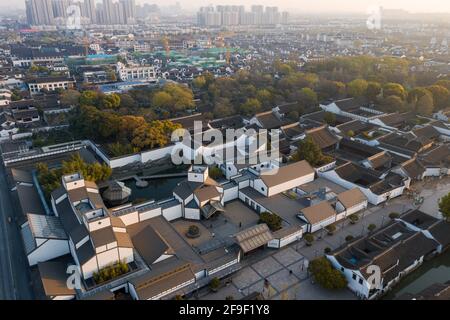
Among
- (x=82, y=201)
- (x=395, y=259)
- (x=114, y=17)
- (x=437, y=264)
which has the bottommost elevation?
(x=437, y=264)

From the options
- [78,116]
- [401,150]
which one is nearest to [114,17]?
[78,116]

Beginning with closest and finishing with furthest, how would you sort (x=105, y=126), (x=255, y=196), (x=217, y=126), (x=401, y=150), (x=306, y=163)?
(x=255, y=196) < (x=306, y=163) < (x=401, y=150) < (x=105, y=126) < (x=217, y=126)

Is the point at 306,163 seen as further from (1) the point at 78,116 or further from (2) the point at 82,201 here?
(1) the point at 78,116

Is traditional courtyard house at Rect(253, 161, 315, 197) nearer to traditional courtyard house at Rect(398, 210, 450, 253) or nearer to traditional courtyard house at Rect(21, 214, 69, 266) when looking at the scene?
traditional courtyard house at Rect(398, 210, 450, 253)

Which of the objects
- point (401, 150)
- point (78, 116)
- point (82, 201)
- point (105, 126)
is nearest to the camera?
point (82, 201)

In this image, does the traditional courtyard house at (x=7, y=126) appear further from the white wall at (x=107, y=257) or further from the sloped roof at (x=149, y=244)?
the white wall at (x=107, y=257)

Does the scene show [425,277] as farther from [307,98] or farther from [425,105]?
[307,98]

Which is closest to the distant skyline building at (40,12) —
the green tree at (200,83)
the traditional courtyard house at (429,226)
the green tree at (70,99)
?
the green tree at (70,99)

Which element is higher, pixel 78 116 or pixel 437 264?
pixel 78 116
